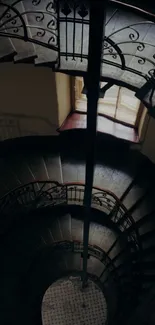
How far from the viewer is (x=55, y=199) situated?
9250 millimetres

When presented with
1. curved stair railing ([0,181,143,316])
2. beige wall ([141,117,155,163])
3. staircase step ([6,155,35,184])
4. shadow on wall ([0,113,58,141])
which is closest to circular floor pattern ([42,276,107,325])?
curved stair railing ([0,181,143,316])

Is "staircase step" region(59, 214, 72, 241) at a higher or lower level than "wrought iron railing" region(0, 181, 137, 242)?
lower

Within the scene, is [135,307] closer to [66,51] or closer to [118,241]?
[118,241]

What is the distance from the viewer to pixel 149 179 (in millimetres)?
9828

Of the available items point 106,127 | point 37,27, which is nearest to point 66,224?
point 106,127

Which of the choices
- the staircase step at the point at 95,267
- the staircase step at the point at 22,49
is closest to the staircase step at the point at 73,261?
the staircase step at the point at 95,267

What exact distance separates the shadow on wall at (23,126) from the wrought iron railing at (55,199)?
63.1 inches

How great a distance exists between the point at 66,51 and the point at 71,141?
4332mm

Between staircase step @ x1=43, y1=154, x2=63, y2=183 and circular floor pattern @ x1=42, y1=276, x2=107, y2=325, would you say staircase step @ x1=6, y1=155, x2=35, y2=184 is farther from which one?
circular floor pattern @ x1=42, y1=276, x2=107, y2=325

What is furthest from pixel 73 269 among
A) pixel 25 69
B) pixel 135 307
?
pixel 25 69

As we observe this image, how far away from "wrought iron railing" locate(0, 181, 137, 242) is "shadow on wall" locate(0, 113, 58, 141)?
1.60m

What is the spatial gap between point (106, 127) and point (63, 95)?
55.1 inches

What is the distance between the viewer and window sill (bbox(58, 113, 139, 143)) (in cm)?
962

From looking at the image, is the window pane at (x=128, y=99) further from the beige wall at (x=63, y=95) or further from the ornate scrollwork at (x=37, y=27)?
the ornate scrollwork at (x=37, y=27)
